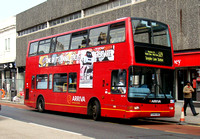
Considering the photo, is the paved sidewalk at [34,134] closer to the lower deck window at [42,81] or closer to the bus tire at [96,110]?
the bus tire at [96,110]

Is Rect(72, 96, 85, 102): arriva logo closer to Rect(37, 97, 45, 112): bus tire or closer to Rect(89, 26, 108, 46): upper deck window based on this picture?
Rect(89, 26, 108, 46): upper deck window

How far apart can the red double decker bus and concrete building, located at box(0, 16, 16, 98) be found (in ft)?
88.2

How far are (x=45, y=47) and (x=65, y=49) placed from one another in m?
2.46

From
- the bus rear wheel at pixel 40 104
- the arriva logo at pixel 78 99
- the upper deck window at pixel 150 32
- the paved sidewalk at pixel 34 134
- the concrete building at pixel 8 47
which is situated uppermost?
the concrete building at pixel 8 47

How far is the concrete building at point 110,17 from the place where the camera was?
20.3 m

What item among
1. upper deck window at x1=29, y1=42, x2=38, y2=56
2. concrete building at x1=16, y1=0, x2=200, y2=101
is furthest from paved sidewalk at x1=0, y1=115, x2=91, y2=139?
concrete building at x1=16, y1=0, x2=200, y2=101

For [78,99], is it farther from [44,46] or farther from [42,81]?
[44,46]

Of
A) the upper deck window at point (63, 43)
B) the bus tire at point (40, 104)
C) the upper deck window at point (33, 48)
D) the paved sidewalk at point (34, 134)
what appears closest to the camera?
the paved sidewalk at point (34, 134)

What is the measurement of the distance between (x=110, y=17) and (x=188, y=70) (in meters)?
8.34

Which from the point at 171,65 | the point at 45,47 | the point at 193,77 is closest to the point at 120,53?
the point at 171,65

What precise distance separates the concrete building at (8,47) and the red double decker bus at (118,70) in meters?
26.9

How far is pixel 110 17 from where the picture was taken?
2630 cm

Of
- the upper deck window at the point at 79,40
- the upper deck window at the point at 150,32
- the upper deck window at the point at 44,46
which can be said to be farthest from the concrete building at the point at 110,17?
the upper deck window at the point at 44,46

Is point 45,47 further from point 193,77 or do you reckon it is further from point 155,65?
point 193,77
